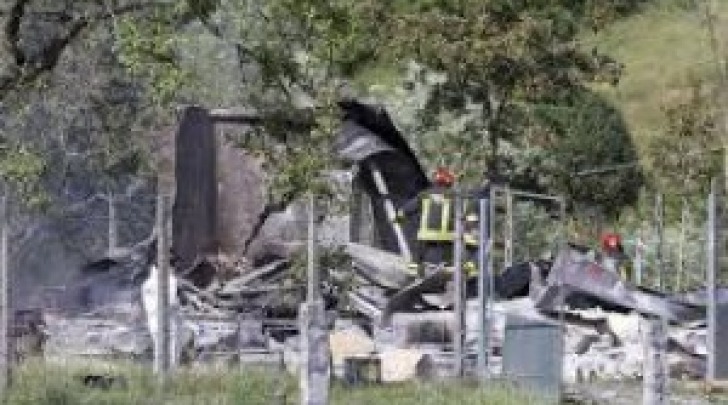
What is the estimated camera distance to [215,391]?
516 inches

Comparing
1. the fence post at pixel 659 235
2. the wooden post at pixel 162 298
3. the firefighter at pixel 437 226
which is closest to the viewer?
the wooden post at pixel 162 298

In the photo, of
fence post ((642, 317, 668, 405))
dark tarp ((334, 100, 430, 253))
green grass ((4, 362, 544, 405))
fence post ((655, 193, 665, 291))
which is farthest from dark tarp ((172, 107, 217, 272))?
fence post ((642, 317, 668, 405))

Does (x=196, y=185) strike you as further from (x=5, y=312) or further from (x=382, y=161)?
(x=5, y=312)

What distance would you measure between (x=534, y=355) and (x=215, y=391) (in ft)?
10.5

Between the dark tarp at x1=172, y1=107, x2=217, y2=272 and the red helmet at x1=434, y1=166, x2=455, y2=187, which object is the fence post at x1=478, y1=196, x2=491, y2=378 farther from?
the dark tarp at x1=172, y1=107, x2=217, y2=272

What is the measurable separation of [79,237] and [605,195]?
41.7 feet

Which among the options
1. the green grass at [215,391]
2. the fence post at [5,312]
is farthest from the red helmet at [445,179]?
the fence post at [5,312]

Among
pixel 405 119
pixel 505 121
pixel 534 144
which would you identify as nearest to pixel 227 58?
pixel 505 121

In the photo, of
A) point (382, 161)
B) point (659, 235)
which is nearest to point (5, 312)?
point (659, 235)

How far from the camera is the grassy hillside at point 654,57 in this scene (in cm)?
4728

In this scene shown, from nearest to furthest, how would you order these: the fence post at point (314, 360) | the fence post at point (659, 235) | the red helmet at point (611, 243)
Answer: the fence post at point (314, 360) → the fence post at point (659, 235) → the red helmet at point (611, 243)

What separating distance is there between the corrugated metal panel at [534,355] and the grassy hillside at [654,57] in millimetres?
30345

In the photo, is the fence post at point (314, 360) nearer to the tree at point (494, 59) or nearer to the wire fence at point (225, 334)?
the wire fence at point (225, 334)

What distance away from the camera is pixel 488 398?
1297cm
